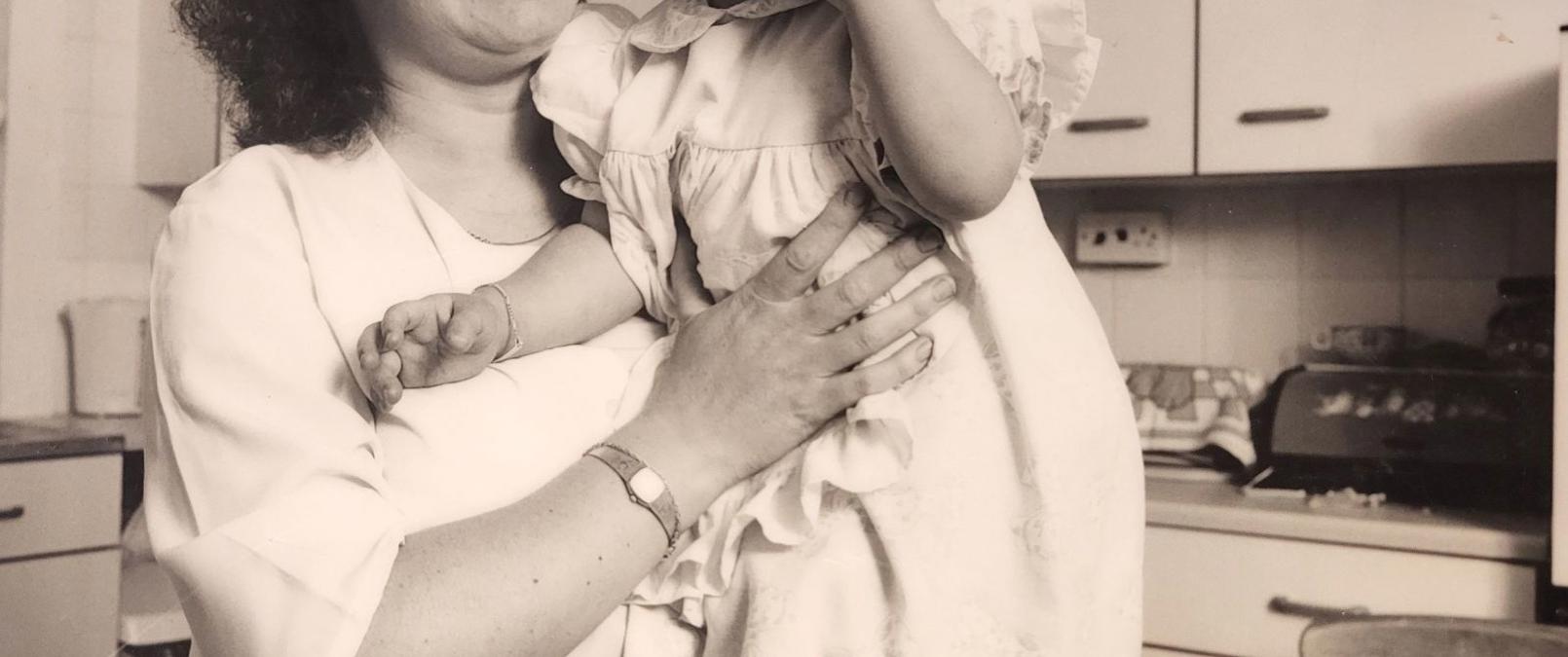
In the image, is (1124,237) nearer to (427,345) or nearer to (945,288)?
(945,288)

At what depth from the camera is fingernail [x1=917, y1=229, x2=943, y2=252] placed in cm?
78

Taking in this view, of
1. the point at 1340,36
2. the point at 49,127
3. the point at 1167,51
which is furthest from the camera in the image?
the point at 49,127

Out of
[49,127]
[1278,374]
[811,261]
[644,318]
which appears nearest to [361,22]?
[644,318]

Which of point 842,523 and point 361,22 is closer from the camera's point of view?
point 842,523

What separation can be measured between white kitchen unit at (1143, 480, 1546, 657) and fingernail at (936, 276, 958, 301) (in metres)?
1.15

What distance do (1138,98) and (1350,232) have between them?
466 mm

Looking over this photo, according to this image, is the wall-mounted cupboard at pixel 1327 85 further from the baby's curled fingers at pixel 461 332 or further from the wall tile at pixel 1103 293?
the baby's curled fingers at pixel 461 332

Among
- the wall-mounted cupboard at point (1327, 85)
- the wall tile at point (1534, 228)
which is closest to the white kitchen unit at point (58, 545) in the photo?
the wall-mounted cupboard at point (1327, 85)

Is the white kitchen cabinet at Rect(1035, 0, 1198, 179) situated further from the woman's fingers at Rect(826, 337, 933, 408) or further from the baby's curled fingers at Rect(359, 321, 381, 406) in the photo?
the baby's curled fingers at Rect(359, 321, 381, 406)

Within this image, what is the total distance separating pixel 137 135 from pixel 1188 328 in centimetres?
234

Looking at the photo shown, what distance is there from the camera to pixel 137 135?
276 cm

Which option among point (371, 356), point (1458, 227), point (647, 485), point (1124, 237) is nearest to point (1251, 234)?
point (1124, 237)

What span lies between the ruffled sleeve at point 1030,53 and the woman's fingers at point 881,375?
0.47 ft

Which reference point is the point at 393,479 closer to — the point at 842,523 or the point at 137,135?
the point at 842,523
